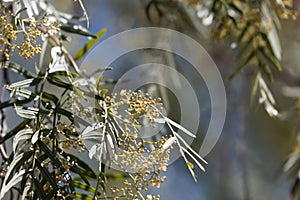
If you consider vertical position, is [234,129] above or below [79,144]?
below

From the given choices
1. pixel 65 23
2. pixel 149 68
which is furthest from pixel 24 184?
pixel 149 68

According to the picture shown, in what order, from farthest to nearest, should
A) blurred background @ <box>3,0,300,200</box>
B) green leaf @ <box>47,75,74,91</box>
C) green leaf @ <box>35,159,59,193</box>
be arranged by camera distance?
1. blurred background @ <box>3,0,300,200</box>
2. green leaf @ <box>47,75,74,91</box>
3. green leaf @ <box>35,159,59,193</box>

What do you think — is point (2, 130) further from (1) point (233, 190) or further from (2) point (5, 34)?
(1) point (233, 190)

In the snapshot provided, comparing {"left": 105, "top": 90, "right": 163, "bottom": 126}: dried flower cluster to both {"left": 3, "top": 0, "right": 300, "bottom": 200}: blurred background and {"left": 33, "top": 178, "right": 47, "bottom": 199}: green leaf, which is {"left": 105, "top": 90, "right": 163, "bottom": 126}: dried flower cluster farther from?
{"left": 3, "top": 0, "right": 300, "bottom": 200}: blurred background

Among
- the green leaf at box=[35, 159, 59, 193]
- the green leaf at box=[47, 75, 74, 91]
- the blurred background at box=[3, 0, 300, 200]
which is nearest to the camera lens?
the green leaf at box=[35, 159, 59, 193]

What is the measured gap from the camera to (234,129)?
2244 mm

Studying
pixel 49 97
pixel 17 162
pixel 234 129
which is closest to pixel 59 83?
pixel 49 97

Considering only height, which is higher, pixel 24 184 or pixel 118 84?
pixel 24 184

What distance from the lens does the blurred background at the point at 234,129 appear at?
6.38ft

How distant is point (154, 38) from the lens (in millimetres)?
1405

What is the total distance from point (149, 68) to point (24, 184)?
0.63 meters

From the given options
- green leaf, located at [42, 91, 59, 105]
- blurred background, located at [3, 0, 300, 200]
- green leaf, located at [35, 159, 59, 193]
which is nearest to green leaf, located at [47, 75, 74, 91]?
green leaf, located at [42, 91, 59, 105]

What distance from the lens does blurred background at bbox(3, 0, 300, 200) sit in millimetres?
1945

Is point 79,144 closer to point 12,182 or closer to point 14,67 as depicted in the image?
point 12,182
